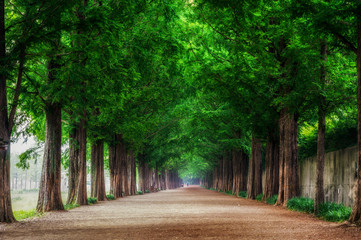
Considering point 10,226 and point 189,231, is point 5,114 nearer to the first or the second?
point 10,226

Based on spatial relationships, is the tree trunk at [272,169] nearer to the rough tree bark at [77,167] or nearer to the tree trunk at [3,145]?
the rough tree bark at [77,167]

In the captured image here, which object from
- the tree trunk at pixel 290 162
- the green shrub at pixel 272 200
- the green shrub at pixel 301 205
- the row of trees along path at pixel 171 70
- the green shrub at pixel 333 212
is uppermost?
the row of trees along path at pixel 171 70

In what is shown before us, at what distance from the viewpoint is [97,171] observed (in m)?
24.1

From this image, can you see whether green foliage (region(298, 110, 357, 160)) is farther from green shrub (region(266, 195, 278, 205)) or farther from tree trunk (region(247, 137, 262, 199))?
green shrub (region(266, 195, 278, 205))

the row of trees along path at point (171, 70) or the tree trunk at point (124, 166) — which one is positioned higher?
the row of trees along path at point (171, 70)

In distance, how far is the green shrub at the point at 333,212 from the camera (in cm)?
1090

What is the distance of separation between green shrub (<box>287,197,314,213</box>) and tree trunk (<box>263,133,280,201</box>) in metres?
5.02

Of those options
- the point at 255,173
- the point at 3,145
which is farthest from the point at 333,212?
the point at 255,173

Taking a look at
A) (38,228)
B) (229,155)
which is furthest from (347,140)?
(229,155)

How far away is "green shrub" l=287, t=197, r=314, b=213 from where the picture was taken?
14.0m

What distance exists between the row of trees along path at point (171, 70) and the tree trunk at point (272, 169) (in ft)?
0.19

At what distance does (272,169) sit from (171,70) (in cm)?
817

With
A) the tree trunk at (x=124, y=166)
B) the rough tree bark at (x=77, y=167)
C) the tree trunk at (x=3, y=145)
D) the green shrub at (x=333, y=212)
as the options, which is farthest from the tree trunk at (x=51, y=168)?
the tree trunk at (x=124, y=166)

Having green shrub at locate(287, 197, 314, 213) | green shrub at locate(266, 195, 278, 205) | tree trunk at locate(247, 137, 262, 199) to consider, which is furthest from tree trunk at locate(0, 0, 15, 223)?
tree trunk at locate(247, 137, 262, 199)
